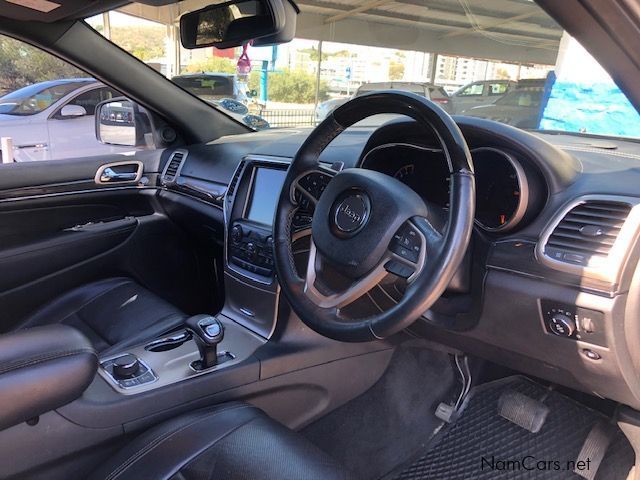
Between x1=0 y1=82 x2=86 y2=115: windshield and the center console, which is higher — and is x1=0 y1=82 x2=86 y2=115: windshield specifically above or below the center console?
above

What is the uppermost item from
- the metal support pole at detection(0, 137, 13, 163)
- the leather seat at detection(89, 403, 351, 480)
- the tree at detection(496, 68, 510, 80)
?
the tree at detection(496, 68, 510, 80)

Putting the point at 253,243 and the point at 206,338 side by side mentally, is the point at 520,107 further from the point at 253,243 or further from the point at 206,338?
the point at 206,338

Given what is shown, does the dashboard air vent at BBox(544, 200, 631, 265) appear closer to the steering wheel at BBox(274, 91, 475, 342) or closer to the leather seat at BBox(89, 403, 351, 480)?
the steering wheel at BBox(274, 91, 475, 342)

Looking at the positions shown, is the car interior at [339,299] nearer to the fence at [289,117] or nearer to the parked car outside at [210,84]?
the parked car outside at [210,84]

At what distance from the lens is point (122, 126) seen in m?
3.08

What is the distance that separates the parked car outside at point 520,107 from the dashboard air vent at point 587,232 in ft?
2.69

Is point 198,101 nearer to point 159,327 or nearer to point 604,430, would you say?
point 159,327

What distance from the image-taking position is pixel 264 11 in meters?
1.84

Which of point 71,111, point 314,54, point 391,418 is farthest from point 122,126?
point 314,54

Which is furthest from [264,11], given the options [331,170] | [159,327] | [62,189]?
[62,189]

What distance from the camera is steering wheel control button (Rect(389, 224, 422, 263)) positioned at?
1.26 metres

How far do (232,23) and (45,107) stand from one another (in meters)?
2.06

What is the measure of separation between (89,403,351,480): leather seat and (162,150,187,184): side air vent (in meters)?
1.63

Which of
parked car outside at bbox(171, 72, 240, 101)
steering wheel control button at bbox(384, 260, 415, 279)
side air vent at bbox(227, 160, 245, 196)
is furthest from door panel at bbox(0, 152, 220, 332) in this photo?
steering wheel control button at bbox(384, 260, 415, 279)
